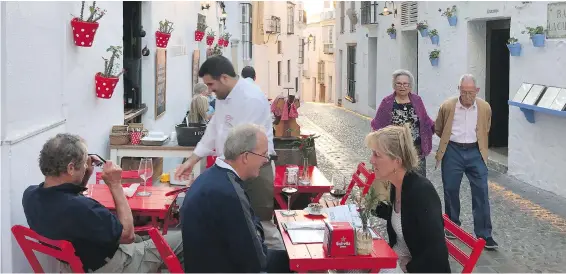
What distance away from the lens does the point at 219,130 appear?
219 inches

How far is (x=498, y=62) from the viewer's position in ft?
40.8

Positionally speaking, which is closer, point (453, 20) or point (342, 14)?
point (453, 20)

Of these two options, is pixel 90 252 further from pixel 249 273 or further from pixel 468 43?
pixel 468 43

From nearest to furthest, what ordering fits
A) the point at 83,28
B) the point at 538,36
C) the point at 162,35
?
the point at 83,28
the point at 538,36
the point at 162,35

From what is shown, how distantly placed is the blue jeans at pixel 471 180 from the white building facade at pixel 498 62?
2.99 m

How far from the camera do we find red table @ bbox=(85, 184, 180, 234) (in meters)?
4.79

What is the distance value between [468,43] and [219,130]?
7916 millimetres

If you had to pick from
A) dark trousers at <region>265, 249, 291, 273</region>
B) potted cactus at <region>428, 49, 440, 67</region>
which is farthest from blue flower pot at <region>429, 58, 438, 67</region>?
dark trousers at <region>265, 249, 291, 273</region>

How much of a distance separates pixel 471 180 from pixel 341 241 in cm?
324

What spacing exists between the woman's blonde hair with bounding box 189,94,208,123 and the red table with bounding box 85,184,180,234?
499cm

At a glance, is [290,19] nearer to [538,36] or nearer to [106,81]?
[538,36]

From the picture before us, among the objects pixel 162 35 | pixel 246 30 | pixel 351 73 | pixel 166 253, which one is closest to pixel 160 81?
pixel 162 35

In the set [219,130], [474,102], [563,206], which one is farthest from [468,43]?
[219,130]

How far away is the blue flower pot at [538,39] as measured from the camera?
30.6ft
